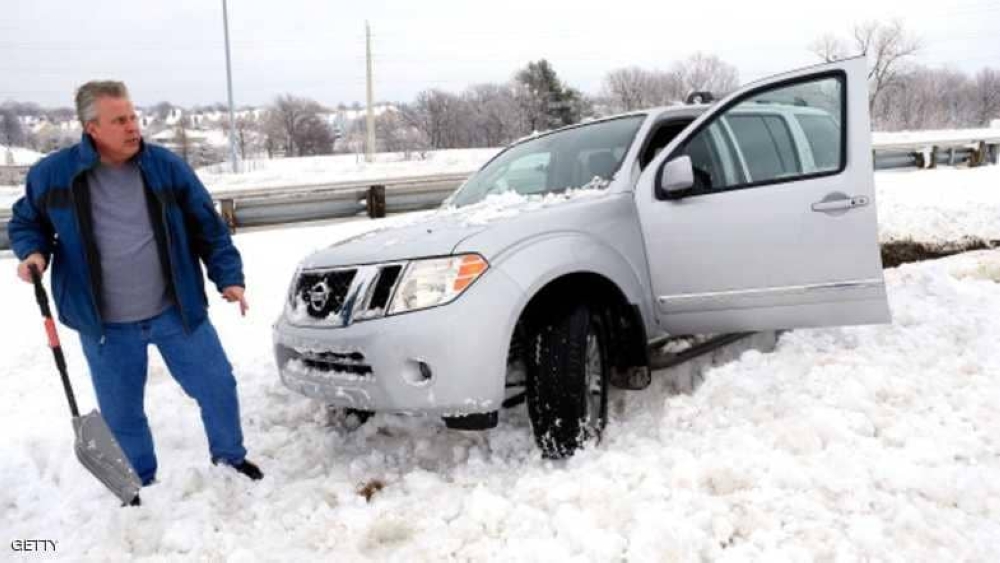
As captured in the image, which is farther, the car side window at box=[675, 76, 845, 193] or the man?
the car side window at box=[675, 76, 845, 193]

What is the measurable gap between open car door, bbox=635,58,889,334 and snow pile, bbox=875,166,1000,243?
16.2 ft

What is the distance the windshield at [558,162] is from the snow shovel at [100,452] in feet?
7.57

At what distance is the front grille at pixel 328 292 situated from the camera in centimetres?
314

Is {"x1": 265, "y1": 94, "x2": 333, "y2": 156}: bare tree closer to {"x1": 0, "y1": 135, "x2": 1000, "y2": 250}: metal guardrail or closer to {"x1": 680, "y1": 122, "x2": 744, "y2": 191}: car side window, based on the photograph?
{"x1": 0, "y1": 135, "x2": 1000, "y2": 250}: metal guardrail

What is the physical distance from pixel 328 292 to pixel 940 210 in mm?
8581

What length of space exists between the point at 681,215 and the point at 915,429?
1.44 meters

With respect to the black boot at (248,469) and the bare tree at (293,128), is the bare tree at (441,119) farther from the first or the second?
the black boot at (248,469)

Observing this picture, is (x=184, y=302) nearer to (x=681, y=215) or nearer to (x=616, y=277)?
(x=616, y=277)

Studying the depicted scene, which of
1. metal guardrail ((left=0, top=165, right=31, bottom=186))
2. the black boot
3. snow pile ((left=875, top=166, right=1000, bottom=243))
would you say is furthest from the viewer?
metal guardrail ((left=0, top=165, right=31, bottom=186))

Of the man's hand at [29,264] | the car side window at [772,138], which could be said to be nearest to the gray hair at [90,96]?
the man's hand at [29,264]

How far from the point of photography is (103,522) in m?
2.85

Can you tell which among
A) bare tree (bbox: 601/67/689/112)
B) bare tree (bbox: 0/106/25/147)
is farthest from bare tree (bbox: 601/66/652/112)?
bare tree (bbox: 0/106/25/147)

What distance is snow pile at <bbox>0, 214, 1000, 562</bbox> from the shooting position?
7.95 ft

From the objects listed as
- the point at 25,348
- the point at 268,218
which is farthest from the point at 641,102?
the point at 25,348
